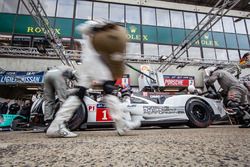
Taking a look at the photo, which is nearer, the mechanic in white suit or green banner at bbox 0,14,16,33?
the mechanic in white suit

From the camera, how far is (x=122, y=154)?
0.75m

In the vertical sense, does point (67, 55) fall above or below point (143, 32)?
below

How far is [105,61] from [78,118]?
59.2 inches

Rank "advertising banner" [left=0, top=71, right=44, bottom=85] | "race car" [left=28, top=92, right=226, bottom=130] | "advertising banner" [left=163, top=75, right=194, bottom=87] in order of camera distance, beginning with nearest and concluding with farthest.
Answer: "race car" [left=28, top=92, right=226, bottom=130] → "advertising banner" [left=0, top=71, right=44, bottom=85] → "advertising banner" [left=163, top=75, right=194, bottom=87]

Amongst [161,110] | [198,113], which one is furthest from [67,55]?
[198,113]

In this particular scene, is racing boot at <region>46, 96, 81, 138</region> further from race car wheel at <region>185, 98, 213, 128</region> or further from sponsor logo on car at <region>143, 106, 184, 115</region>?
race car wheel at <region>185, 98, 213, 128</region>

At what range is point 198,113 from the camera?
129 inches

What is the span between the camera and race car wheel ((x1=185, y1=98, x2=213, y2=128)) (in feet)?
10.1

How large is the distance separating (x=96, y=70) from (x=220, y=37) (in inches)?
550

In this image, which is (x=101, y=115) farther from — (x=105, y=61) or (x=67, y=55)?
(x=67, y=55)

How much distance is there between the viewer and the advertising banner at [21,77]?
8.04 metres

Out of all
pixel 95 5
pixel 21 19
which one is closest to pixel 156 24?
pixel 95 5

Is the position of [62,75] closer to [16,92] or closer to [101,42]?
[101,42]

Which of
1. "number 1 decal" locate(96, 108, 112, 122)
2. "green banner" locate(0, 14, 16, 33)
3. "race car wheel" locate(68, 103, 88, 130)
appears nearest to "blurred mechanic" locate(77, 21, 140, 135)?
"race car wheel" locate(68, 103, 88, 130)
